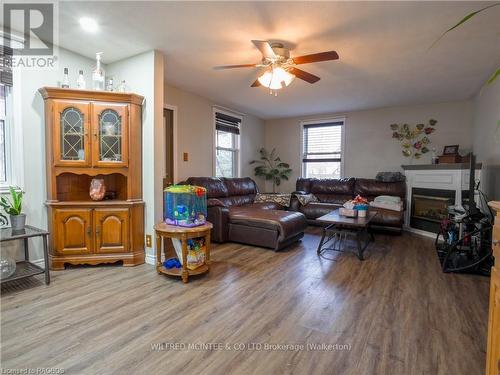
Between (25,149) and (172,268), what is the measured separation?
1.95m

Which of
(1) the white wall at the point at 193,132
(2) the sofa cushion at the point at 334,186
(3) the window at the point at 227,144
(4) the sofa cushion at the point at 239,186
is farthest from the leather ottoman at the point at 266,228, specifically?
(2) the sofa cushion at the point at 334,186

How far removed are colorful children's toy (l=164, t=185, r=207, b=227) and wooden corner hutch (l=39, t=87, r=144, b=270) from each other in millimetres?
483

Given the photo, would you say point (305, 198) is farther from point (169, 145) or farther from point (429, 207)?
point (169, 145)

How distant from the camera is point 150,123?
9.91ft

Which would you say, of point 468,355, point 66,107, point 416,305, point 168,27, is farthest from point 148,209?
point 468,355

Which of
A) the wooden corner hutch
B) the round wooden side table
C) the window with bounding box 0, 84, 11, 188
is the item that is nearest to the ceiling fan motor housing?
the wooden corner hutch

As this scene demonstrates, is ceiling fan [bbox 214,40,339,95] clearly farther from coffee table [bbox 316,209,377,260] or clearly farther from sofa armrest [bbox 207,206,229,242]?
sofa armrest [bbox 207,206,229,242]

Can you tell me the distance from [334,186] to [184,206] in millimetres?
3841

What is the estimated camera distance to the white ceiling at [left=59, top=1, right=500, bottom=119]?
7.26 feet

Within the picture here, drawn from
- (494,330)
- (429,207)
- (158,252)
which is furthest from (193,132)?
(494,330)

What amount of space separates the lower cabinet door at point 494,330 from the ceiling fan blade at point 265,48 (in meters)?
2.18

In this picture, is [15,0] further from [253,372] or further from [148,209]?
[253,372]

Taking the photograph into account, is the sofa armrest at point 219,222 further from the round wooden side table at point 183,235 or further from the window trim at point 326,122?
the window trim at point 326,122

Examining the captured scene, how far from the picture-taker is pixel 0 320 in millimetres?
1940
